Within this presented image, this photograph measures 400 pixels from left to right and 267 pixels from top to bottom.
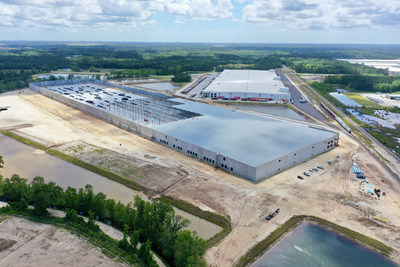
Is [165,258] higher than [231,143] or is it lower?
lower

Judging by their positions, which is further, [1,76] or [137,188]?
[1,76]

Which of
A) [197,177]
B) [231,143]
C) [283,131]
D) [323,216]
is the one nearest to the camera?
[323,216]

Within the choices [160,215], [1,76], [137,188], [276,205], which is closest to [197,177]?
[137,188]

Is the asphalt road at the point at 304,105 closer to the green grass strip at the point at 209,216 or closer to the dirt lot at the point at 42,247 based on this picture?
the green grass strip at the point at 209,216

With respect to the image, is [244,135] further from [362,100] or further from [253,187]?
[362,100]

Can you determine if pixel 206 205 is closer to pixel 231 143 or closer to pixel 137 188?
pixel 137 188

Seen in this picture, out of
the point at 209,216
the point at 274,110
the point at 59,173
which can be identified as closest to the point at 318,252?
the point at 209,216

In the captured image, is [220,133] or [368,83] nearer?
[220,133]

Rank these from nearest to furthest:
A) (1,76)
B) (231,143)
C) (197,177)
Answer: (197,177) → (231,143) → (1,76)

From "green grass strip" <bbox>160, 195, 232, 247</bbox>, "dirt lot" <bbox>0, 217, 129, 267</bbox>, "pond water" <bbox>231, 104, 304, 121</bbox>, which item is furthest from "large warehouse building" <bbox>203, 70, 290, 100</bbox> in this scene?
"dirt lot" <bbox>0, 217, 129, 267</bbox>
